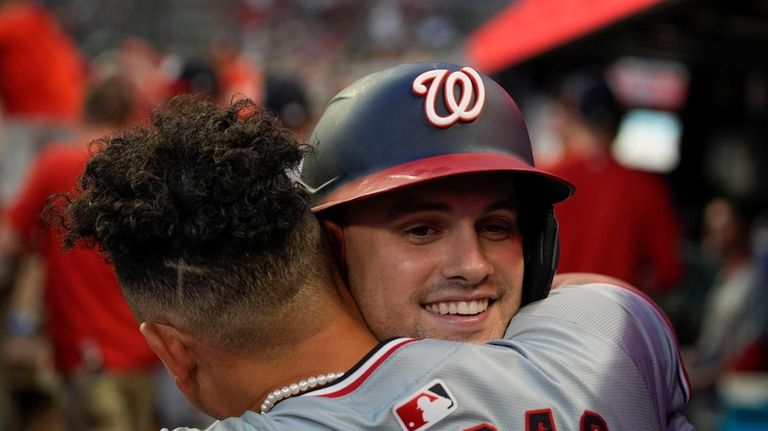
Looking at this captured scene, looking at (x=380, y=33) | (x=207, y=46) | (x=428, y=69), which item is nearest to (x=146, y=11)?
(x=207, y=46)

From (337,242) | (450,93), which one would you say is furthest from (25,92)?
(450,93)

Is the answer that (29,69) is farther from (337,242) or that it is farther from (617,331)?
(617,331)

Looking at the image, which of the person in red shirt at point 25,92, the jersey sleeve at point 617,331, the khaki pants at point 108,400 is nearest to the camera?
the jersey sleeve at point 617,331

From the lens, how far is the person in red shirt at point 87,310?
208 inches

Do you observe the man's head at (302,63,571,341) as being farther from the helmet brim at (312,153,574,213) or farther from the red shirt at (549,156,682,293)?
the red shirt at (549,156,682,293)

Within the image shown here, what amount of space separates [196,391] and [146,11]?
15534 mm

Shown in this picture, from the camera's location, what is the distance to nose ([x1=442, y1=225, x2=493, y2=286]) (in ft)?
7.92

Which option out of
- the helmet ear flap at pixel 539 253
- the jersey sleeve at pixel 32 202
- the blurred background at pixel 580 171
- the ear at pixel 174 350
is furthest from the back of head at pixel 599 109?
the ear at pixel 174 350

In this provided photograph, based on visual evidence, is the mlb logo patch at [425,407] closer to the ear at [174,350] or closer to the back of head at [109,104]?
the ear at [174,350]

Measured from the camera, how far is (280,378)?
7.29ft

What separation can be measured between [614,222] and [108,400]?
8.82 feet

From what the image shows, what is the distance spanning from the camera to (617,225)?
5746 millimetres

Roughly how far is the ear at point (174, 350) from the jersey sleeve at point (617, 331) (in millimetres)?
668

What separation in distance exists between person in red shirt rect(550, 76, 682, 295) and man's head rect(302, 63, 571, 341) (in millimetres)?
3179
